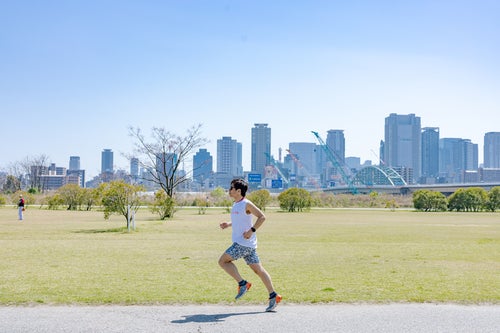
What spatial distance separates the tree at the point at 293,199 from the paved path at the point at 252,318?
4767cm

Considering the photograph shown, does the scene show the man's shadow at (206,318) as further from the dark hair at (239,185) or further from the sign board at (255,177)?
the sign board at (255,177)

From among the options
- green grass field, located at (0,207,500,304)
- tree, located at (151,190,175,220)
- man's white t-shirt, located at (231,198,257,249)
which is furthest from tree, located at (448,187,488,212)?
man's white t-shirt, located at (231,198,257,249)

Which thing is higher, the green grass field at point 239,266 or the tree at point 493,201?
the tree at point 493,201

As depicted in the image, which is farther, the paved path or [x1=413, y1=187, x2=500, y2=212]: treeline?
[x1=413, y1=187, x2=500, y2=212]: treeline

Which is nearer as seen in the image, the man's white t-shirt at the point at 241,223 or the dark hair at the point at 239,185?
the man's white t-shirt at the point at 241,223

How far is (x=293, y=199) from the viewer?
5588 cm

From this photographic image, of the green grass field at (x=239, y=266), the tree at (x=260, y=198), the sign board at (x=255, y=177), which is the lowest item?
the green grass field at (x=239, y=266)

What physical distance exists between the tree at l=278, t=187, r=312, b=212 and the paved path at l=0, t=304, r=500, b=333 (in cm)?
4767

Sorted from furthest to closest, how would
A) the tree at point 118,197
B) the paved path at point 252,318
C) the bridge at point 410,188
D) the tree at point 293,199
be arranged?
the bridge at point 410,188 → the tree at point 293,199 → the tree at point 118,197 → the paved path at point 252,318

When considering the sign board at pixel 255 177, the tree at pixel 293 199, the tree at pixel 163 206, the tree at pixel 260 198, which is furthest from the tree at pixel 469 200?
the sign board at pixel 255 177

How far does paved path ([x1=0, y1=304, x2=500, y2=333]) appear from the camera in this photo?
6645 millimetres

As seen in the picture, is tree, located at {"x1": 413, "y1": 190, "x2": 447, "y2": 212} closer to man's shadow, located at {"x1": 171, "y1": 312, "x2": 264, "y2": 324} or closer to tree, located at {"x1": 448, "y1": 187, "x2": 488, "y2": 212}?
tree, located at {"x1": 448, "y1": 187, "x2": 488, "y2": 212}

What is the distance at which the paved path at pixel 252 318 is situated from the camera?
21.8 feet

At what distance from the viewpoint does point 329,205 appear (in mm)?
79750
